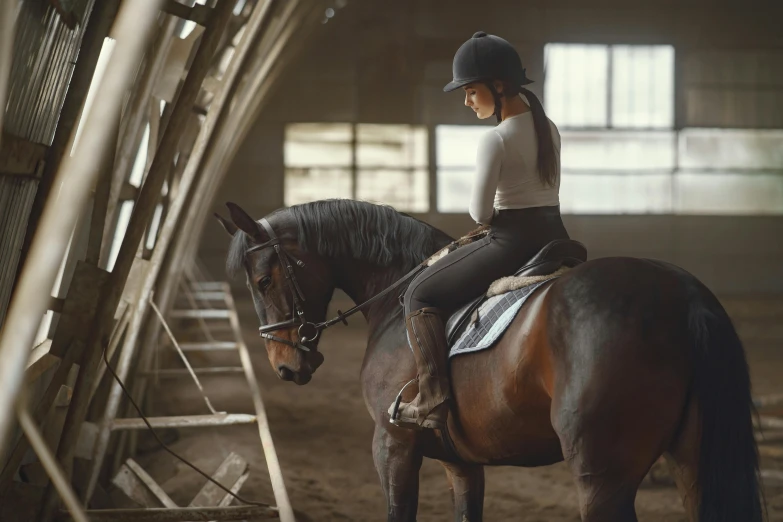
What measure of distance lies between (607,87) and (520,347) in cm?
1255

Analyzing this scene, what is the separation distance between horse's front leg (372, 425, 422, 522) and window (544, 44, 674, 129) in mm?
11801

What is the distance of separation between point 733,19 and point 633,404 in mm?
14110

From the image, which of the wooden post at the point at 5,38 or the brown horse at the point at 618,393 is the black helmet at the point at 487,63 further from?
the wooden post at the point at 5,38

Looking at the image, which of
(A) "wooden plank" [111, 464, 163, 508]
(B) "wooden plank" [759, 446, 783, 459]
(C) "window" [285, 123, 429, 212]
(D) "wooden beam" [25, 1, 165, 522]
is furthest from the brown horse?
(C) "window" [285, 123, 429, 212]

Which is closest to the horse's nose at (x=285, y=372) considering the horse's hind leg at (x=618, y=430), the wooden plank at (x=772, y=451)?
the horse's hind leg at (x=618, y=430)

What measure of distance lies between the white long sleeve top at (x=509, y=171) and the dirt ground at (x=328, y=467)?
8.49 ft

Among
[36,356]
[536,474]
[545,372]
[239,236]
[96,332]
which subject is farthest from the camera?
[536,474]

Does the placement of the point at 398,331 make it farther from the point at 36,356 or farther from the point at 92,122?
the point at 92,122

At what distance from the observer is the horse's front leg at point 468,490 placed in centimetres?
327

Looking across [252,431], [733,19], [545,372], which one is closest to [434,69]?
[733,19]

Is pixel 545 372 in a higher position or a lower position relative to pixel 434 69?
lower

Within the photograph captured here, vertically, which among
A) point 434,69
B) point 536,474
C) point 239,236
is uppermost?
point 434,69

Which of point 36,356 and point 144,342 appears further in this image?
point 144,342

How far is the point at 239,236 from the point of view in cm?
333
